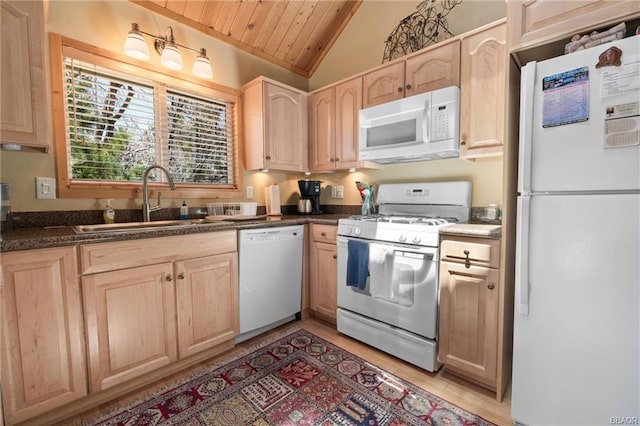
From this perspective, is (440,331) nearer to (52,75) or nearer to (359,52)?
(359,52)

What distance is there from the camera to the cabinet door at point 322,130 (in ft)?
8.80

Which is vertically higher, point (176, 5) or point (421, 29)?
point (176, 5)

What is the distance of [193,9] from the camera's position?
2.31m

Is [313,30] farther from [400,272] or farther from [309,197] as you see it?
[400,272]

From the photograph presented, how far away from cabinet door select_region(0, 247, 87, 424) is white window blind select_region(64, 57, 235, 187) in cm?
88

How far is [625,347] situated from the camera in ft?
3.51

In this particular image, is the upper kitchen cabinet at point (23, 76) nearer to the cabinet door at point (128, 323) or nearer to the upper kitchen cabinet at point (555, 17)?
the cabinet door at point (128, 323)

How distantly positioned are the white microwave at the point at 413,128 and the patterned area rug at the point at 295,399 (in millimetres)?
1492

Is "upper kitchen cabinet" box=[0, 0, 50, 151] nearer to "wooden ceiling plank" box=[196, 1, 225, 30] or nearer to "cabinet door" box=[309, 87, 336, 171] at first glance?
"wooden ceiling plank" box=[196, 1, 225, 30]

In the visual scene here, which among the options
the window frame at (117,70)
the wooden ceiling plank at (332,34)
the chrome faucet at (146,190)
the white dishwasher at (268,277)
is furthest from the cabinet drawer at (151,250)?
the wooden ceiling plank at (332,34)

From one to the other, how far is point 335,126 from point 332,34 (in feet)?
3.56

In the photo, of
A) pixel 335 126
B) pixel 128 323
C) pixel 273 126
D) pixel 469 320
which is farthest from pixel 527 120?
pixel 128 323

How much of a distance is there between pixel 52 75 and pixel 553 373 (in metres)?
3.13

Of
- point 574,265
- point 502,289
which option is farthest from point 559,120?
point 502,289
